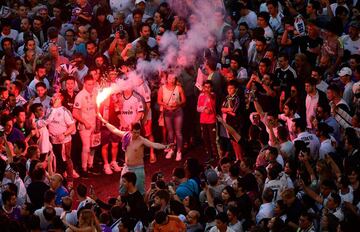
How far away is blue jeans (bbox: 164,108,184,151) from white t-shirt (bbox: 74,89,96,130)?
4.38 feet

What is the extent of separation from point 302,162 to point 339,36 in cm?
416

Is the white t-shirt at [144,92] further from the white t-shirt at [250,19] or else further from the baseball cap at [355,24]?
the baseball cap at [355,24]

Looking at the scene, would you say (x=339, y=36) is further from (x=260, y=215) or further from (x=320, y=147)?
(x=260, y=215)

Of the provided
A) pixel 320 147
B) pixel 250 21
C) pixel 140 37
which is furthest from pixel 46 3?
pixel 320 147

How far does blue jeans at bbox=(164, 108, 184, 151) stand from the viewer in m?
18.0

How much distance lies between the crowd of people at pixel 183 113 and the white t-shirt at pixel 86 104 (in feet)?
0.06

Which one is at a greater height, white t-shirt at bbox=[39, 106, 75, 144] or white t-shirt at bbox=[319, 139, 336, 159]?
white t-shirt at bbox=[39, 106, 75, 144]

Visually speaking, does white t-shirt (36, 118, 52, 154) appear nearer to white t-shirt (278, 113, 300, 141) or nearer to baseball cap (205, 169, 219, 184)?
baseball cap (205, 169, 219, 184)

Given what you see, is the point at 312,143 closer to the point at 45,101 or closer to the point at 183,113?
the point at 183,113

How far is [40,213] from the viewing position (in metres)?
14.0

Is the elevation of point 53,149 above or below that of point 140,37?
below

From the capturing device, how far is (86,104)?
57.5 ft

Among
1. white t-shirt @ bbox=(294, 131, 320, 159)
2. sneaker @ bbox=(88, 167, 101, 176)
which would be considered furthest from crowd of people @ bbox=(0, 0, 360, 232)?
sneaker @ bbox=(88, 167, 101, 176)

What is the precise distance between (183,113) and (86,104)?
1828 mm
